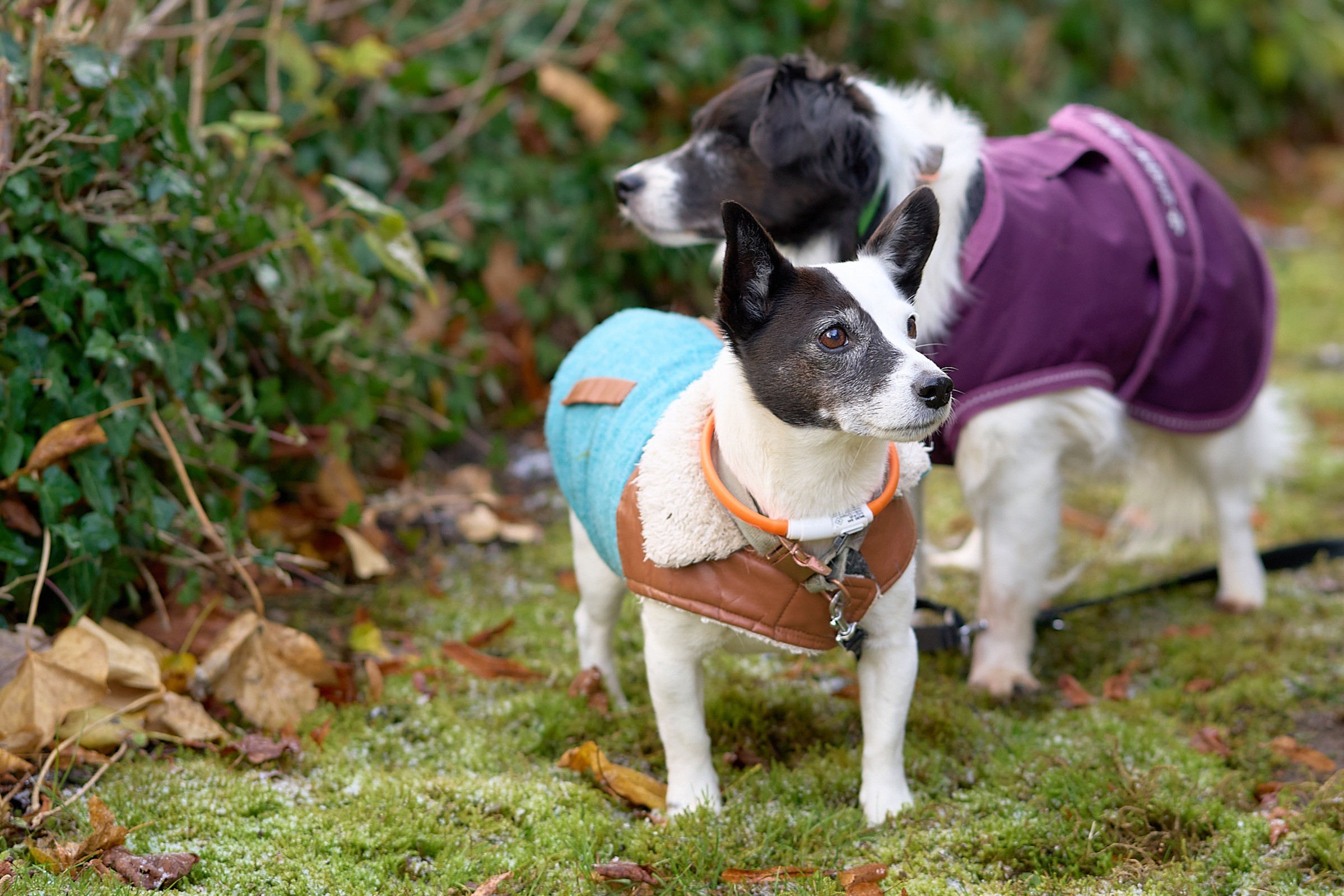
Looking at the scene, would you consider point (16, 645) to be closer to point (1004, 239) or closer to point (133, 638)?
point (133, 638)

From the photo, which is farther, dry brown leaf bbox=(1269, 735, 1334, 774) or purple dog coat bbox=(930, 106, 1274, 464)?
purple dog coat bbox=(930, 106, 1274, 464)

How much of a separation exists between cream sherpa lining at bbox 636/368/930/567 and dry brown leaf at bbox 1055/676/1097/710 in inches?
42.8

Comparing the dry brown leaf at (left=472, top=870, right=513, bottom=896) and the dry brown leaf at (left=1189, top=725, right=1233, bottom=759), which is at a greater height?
the dry brown leaf at (left=472, top=870, right=513, bottom=896)

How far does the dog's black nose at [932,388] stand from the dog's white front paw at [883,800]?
94 centimetres

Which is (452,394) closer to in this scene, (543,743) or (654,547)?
(543,743)

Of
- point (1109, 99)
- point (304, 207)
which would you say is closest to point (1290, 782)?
point (304, 207)

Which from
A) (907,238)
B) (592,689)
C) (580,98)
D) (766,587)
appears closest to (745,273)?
(907,238)

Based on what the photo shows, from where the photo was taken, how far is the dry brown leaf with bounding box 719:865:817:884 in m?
2.30

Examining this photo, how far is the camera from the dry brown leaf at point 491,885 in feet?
7.39

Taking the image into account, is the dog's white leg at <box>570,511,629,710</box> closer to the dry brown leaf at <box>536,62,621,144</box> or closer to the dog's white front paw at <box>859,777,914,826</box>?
the dog's white front paw at <box>859,777,914,826</box>

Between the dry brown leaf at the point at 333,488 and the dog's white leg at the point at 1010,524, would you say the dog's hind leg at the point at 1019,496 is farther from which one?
the dry brown leaf at the point at 333,488

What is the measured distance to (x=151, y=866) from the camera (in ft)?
7.44

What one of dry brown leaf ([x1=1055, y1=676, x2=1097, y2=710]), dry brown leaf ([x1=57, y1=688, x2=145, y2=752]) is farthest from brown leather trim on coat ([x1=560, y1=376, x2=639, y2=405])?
dry brown leaf ([x1=1055, y1=676, x2=1097, y2=710])

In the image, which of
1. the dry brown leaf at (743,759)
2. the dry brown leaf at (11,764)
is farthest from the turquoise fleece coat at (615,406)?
the dry brown leaf at (11,764)
